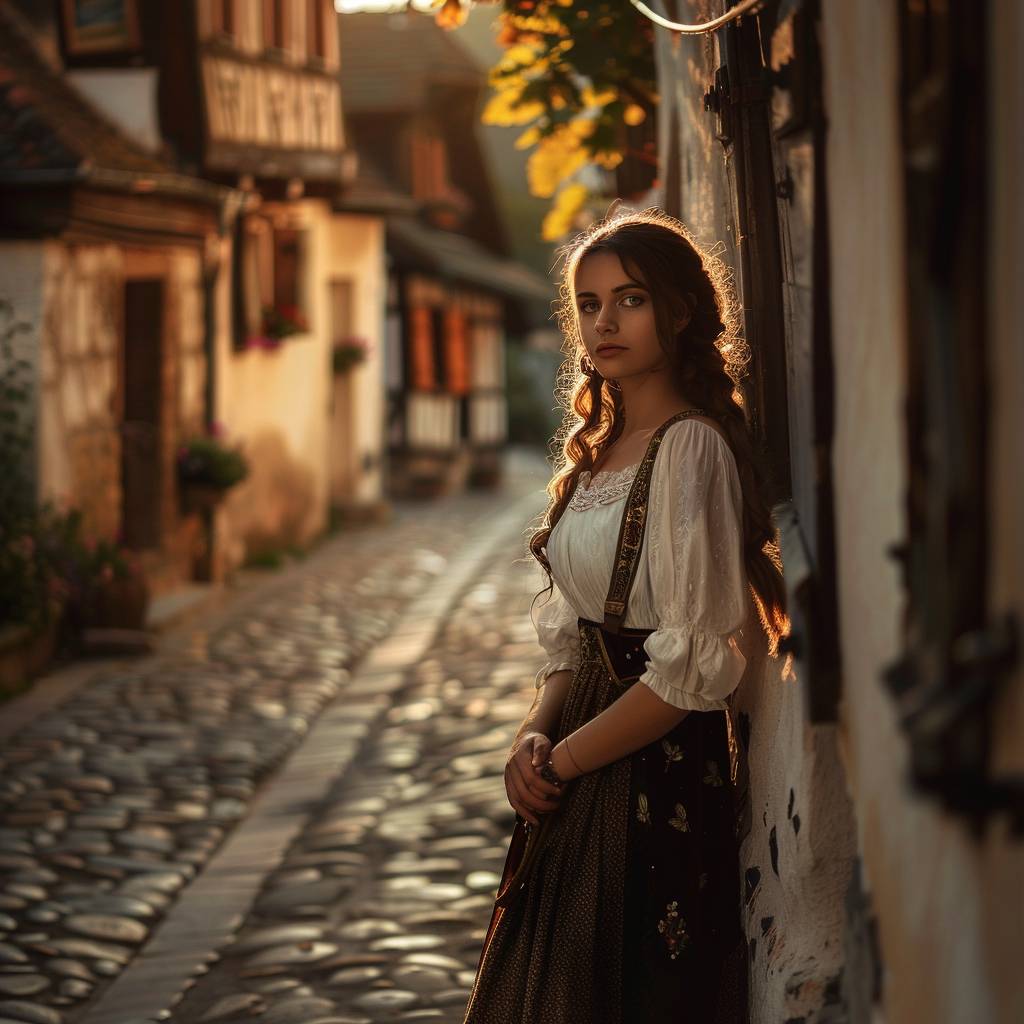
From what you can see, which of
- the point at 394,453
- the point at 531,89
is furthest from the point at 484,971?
the point at 394,453

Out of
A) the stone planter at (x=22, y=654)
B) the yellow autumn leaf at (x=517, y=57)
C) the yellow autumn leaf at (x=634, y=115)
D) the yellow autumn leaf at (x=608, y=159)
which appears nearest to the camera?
the yellow autumn leaf at (x=517, y=57)

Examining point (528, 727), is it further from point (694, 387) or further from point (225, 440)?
point (225, 440)

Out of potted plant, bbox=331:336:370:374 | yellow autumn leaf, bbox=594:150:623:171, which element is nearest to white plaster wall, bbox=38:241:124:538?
yellow autumn leaf, bbox=594:150:623:171

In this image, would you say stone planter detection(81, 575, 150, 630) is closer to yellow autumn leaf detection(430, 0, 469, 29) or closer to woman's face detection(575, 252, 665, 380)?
yellow autumn leaf detection(430, 0, 469, 29)

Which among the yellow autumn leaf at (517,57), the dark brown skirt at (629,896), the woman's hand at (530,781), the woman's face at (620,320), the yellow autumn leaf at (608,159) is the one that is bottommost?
the dark brown skirt at (629,896)

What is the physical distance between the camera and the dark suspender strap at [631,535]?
2490mm

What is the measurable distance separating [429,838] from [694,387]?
3044 millimetres

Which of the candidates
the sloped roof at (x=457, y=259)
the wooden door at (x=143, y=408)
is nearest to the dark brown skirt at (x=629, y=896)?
the wooden door at (x=143, y=408)

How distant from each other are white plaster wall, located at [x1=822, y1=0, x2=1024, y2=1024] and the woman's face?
820mm

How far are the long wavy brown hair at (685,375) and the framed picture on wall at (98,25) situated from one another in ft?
27.6

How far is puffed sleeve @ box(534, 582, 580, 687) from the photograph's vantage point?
2760mm

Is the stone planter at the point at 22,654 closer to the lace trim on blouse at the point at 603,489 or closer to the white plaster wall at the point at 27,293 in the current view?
the white plaster wall at the point at 27,293

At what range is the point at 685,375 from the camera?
8.59ft

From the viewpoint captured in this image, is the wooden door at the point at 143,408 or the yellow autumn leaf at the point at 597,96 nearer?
the yellow autumn leaf at the point at 597,96
